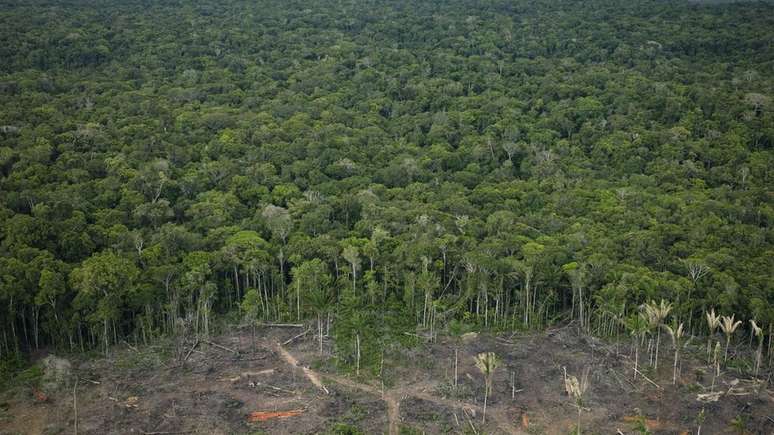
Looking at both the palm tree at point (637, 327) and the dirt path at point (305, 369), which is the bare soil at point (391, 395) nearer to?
the dirt path at point (305, 369)

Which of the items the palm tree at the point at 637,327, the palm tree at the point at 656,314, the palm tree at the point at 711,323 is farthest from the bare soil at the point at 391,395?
the palm tree at the point at 656,314

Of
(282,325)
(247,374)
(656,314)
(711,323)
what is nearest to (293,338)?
(282,325)

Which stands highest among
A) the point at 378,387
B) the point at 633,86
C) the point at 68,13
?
the point at 68,13

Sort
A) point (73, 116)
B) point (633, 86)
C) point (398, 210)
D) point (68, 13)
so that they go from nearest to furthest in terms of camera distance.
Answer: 1. point (398, 210)
2. point (73, 116)
3. point (633, 86)
4. point (68, 13)

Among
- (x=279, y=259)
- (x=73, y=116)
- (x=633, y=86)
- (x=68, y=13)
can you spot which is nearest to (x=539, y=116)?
(x=633, y=86)

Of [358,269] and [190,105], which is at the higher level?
[190,105]

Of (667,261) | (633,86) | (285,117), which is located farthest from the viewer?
(633,86)

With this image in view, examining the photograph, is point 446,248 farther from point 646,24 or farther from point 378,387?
point 646,24
